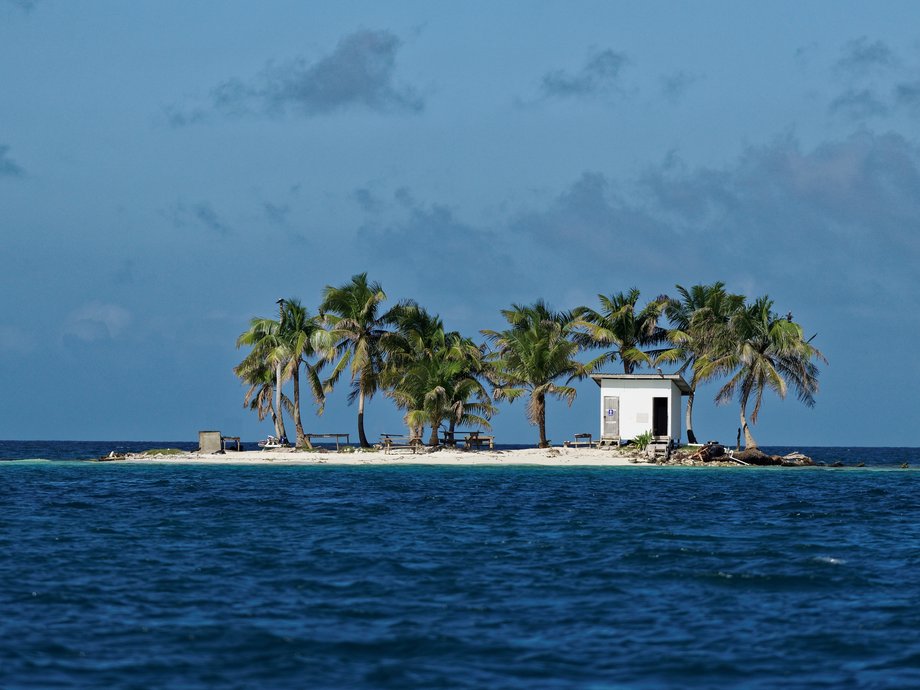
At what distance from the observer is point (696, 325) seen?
71.4 meters

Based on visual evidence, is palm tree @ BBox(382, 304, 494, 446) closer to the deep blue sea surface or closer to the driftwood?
the driftwood

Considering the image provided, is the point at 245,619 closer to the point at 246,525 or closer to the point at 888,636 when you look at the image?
the point at 888,636

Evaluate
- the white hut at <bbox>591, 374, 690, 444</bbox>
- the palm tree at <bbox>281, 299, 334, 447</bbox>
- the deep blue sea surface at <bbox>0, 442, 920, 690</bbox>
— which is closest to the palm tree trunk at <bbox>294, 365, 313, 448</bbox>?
the palm tree at <bbox>281, 299, 334, 447</bbox>

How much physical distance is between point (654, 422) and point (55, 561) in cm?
4865

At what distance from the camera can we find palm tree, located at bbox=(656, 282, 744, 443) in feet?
232

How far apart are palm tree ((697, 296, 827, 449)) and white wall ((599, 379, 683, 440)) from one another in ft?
13.2

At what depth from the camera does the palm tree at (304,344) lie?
224ft

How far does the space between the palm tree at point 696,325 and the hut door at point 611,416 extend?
20.9 feet

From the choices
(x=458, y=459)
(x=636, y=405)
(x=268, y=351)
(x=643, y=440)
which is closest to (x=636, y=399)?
(x=636, y=405)

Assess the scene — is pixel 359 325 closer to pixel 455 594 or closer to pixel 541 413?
pixel 541 413

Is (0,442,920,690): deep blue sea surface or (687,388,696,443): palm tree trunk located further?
(687,388,696,443): palm tree trunk

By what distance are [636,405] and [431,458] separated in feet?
41.2

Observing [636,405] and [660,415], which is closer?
[636,405]

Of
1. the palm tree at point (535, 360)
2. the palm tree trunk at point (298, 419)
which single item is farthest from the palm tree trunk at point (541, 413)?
the palm tree trunk at point (298, 419)
